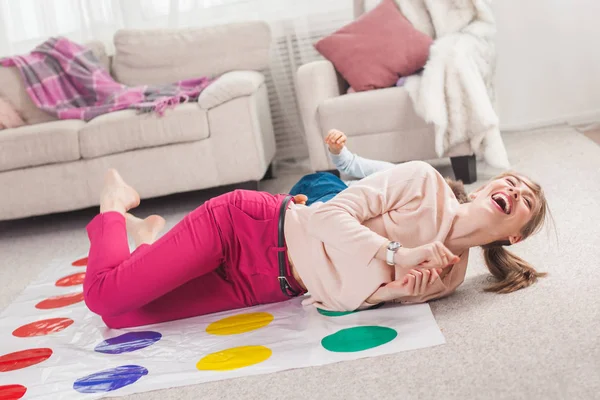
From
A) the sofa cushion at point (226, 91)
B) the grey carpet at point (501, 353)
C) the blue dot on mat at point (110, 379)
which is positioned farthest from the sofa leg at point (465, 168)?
the blue dot on mat at point (110, 379)

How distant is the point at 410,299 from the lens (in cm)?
206

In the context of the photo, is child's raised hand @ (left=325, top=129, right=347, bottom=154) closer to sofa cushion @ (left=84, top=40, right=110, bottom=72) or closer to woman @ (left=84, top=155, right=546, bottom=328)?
woman @ (left=84, top=155, right=546, bottom=328)

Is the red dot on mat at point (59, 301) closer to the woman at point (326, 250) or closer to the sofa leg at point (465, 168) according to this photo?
the woman at point (326, 250)

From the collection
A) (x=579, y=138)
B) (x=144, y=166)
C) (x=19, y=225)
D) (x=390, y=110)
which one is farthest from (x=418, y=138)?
(x=19, y=225)

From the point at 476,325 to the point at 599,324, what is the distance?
0.93 ft

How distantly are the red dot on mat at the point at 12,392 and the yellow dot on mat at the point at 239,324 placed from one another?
1.66 ft

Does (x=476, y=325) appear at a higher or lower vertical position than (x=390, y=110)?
lower

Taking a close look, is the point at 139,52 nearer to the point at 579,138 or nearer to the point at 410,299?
the point at 579,138

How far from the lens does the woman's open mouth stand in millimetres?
1851

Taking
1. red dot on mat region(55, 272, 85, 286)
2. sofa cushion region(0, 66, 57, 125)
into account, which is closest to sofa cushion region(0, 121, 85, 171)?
sofa cushion region(0, 66, 57, 125)

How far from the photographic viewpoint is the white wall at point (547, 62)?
4.43 meters

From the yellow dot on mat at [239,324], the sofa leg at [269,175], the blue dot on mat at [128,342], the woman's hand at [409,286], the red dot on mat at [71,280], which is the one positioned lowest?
the sofa leg at [269,175]

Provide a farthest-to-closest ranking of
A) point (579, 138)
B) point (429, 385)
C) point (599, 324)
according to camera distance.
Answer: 1. point (579, 138)
2. point (599, 324)
3. point (429, 385)

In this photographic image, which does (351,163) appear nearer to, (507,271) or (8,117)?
(507,271)
